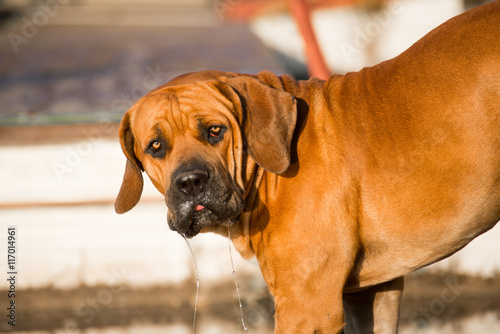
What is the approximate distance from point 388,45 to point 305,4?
1981 mm

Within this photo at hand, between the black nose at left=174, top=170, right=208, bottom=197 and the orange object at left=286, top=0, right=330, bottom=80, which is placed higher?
the black nose at left=174, top=170, right=208, bottom=197

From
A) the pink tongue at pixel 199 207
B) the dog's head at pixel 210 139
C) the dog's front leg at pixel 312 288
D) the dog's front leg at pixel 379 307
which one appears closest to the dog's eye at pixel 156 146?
the dog's head at pixel 210 139

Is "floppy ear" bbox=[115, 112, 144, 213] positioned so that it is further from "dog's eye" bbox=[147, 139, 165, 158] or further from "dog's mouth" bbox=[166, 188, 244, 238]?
"dog's mouth" bbox=[166, 188, 244, 238]

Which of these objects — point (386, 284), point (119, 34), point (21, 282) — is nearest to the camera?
point (386, 284)

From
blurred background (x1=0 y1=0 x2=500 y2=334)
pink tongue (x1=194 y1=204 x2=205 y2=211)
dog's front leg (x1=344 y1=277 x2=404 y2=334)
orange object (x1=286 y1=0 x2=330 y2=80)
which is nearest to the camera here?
pink tongue (x1=194 y1=204 x2=205 y2=211)

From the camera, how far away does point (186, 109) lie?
9.82 feet

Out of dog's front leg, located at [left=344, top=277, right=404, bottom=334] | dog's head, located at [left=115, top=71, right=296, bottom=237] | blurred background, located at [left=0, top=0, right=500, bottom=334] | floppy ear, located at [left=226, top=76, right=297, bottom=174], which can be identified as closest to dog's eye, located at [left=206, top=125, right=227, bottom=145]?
dog's head, located at [left=115, top=71, right=296, bottom=237]

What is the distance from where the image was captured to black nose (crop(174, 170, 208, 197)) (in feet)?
9.11

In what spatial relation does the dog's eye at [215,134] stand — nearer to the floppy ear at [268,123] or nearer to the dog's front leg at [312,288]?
the floppy ear at [268,123]

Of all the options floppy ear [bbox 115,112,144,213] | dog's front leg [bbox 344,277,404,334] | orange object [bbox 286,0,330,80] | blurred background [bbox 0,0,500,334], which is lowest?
blurred background [bbox 0,0,500,334]

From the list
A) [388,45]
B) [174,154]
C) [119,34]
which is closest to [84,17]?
[119,34]

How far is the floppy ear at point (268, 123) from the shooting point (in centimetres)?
290

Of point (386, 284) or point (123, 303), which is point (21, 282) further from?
point (386, 284)

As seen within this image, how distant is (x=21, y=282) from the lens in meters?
6.10
